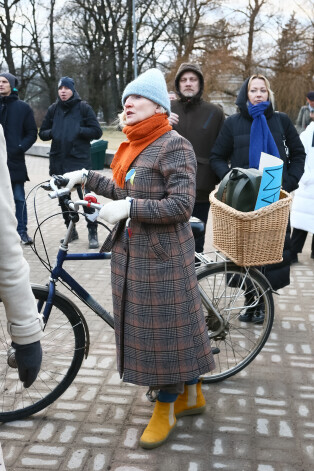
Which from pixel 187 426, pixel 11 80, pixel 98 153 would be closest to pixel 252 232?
pixel 187 426

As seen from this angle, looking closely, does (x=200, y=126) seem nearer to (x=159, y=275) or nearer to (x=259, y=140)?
(x=259, y=140)

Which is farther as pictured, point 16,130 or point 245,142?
point 16,130

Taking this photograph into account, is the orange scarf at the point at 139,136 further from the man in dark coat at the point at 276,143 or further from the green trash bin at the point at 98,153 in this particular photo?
the green trash bin at the point at 98,153

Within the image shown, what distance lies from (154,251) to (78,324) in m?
0.75

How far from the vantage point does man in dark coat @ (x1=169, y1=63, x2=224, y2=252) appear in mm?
4797

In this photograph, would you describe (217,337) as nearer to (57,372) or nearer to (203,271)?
(203,271)

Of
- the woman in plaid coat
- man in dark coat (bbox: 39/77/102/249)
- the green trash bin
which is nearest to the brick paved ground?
the woman in plaid coat

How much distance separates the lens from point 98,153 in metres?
15.5

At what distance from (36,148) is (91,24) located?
78.2 feet

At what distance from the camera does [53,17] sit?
40219mm

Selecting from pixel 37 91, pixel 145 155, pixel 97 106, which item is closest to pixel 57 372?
pixel 145 155

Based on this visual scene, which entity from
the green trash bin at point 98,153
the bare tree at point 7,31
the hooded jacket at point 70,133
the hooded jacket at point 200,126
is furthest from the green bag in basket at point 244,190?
the bare tree at point 7,31

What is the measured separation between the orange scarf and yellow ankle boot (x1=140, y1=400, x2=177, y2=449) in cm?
121

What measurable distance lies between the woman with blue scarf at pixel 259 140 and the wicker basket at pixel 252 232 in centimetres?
105
